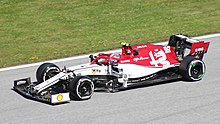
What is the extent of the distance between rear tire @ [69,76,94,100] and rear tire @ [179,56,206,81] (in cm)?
282

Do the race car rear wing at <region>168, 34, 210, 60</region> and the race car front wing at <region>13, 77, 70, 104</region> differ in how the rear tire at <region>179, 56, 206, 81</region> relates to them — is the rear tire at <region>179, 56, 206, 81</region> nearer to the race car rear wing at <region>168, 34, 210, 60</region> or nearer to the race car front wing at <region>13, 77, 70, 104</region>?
the race car rear wing at <region>168, 34, 210, 60</region>

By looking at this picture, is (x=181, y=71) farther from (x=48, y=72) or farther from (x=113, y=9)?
(x=113, y=9)

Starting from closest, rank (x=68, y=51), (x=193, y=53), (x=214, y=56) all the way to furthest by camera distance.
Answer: (x=193, y=53)
(x=214, y=56)
(x=68, y=51)

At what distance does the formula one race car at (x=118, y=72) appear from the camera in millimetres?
14477

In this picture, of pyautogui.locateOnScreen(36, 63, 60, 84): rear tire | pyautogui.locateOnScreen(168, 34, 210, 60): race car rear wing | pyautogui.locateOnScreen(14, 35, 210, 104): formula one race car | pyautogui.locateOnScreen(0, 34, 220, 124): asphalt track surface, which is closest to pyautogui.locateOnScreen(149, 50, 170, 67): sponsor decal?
pyautogui.locateOnScreen(14, 35, 210, 104): formula one race car

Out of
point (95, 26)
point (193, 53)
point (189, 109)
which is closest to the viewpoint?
point (189, 109)

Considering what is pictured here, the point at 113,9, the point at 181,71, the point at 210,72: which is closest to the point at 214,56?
the point at 210,72

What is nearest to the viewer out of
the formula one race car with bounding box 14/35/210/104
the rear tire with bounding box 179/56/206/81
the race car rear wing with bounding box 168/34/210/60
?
the formula one race car with bounding box 14/35/210/104

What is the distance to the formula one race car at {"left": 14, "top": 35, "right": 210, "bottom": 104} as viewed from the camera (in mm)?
14477

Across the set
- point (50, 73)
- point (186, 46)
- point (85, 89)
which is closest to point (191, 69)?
point (186, 46)

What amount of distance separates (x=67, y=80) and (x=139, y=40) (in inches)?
295

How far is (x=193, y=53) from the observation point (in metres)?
16.6

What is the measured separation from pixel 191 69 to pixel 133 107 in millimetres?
2666

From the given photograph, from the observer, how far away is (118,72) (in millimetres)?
15297
